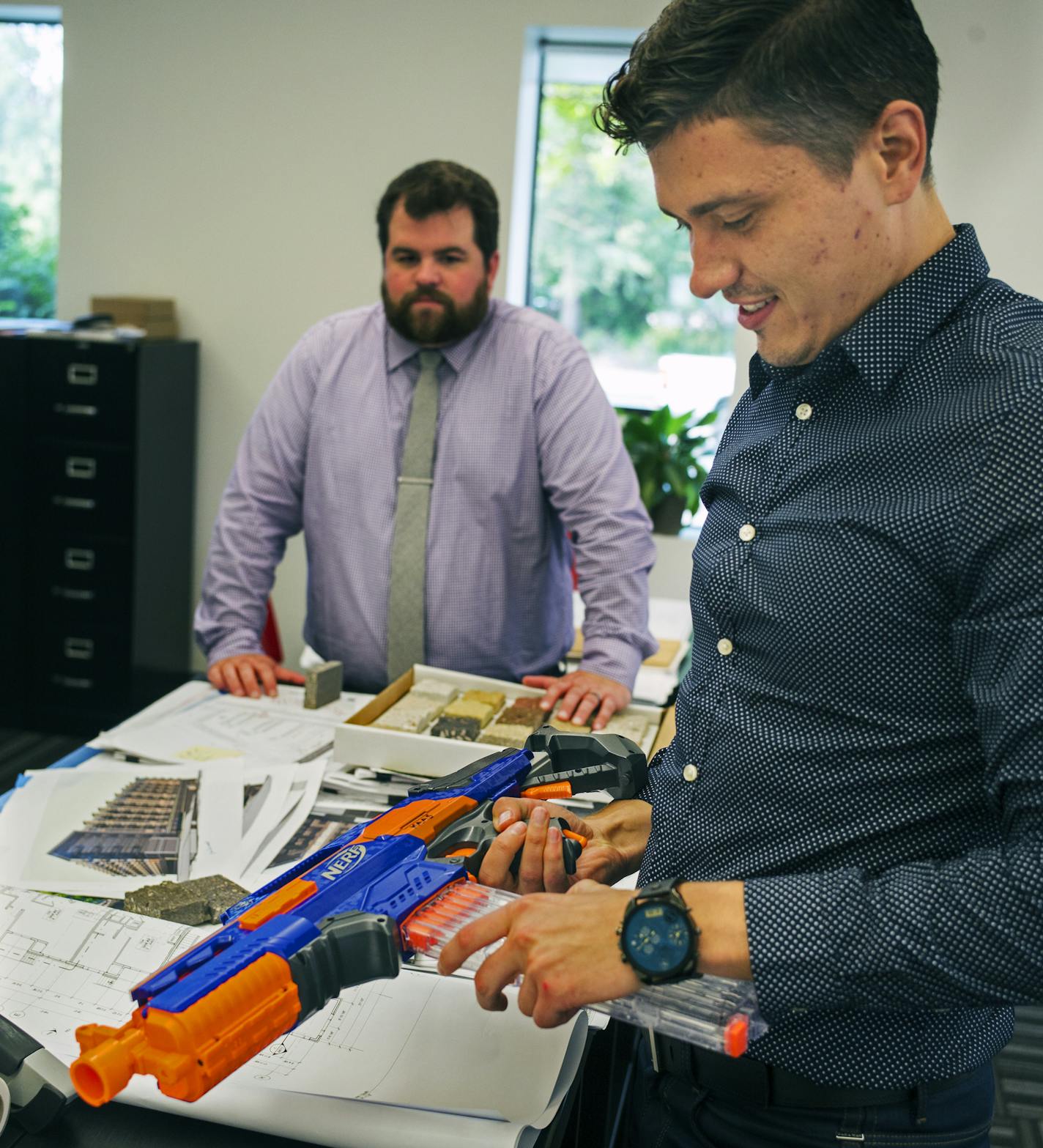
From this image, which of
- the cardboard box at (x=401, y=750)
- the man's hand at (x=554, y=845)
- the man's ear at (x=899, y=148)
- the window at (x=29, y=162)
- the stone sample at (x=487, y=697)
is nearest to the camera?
the man's ear at (x=899, y=148)

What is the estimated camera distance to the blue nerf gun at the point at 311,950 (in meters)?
0.79

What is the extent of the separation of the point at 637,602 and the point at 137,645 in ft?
9.24

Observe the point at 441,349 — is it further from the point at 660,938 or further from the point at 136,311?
the point at 136,311

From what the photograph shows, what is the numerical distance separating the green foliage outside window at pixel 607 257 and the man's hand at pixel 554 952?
423 centimetres

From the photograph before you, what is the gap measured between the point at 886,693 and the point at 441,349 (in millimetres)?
1719

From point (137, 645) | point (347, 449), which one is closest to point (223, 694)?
point (347, 449)

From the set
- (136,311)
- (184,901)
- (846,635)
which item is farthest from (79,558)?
(846,635)

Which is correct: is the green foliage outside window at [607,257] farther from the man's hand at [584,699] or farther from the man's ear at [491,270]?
the man's hand at [584,699]

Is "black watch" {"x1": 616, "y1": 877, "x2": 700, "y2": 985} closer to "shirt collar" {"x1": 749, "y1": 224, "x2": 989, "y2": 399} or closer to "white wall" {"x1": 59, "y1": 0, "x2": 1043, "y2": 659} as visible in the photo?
"shirt collar" {"x1": 749, "y1": 224, "x2": 989, "y2": 399}

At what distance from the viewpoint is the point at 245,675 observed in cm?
224

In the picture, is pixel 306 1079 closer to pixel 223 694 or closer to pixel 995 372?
pixel 995 372

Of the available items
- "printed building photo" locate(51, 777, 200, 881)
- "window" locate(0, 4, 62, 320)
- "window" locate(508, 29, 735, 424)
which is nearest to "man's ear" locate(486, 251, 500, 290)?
"printed building photo" locate(51, 777, 200, 881)

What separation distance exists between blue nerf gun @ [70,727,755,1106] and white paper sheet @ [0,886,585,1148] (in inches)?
6.6

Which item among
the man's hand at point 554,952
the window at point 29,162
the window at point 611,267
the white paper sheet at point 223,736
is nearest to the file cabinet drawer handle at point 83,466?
the window at point 29,162
